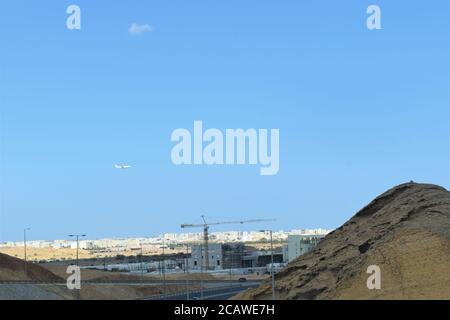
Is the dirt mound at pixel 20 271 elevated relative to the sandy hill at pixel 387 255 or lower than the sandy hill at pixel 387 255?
lower

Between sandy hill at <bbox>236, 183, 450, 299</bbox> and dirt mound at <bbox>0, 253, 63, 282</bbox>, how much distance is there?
96.9 m

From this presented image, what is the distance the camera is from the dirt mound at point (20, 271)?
433 ft

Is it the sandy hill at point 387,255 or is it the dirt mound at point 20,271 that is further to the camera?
the dirt mound at point 20,271

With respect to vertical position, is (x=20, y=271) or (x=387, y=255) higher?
(x=387, y=255)

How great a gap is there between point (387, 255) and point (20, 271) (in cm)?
11934

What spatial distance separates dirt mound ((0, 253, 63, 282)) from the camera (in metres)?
132

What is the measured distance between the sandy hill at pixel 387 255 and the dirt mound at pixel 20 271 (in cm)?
9690

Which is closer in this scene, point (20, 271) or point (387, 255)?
point (387, 255)

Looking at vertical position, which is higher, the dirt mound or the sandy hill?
the sandy hill

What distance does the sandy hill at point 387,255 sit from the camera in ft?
112

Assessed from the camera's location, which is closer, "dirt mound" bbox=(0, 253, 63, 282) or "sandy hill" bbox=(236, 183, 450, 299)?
"sandy hill" bbox=(236, 183, 450, 299)

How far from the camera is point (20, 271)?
14012 cm
